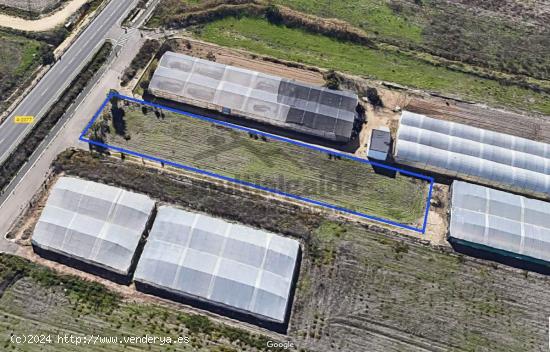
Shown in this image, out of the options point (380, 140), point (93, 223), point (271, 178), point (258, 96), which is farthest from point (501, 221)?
point (93, 223)

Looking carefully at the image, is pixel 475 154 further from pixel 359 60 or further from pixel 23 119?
pixel 23 119

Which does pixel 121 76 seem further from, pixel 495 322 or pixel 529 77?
pixel 529 77

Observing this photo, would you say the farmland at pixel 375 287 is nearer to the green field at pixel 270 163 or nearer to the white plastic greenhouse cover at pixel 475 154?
the green field at pixel 270 163

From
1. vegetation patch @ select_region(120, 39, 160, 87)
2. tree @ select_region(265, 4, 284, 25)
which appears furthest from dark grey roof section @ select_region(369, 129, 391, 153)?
vegetation patch @ select_region(120, 39, 160, 87)

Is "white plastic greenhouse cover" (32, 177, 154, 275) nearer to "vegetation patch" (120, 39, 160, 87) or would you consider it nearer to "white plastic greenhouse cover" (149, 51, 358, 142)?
"white plastic greenhouse cover" (149, 51, 358, 142)

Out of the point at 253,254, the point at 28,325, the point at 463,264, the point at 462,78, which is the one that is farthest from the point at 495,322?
the point at 28,325

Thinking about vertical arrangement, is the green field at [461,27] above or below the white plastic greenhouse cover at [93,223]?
above

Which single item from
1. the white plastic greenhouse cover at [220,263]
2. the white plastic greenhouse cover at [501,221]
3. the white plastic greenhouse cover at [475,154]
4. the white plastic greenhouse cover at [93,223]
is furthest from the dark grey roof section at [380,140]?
the white plastic greenhouse cover at [93,223]
